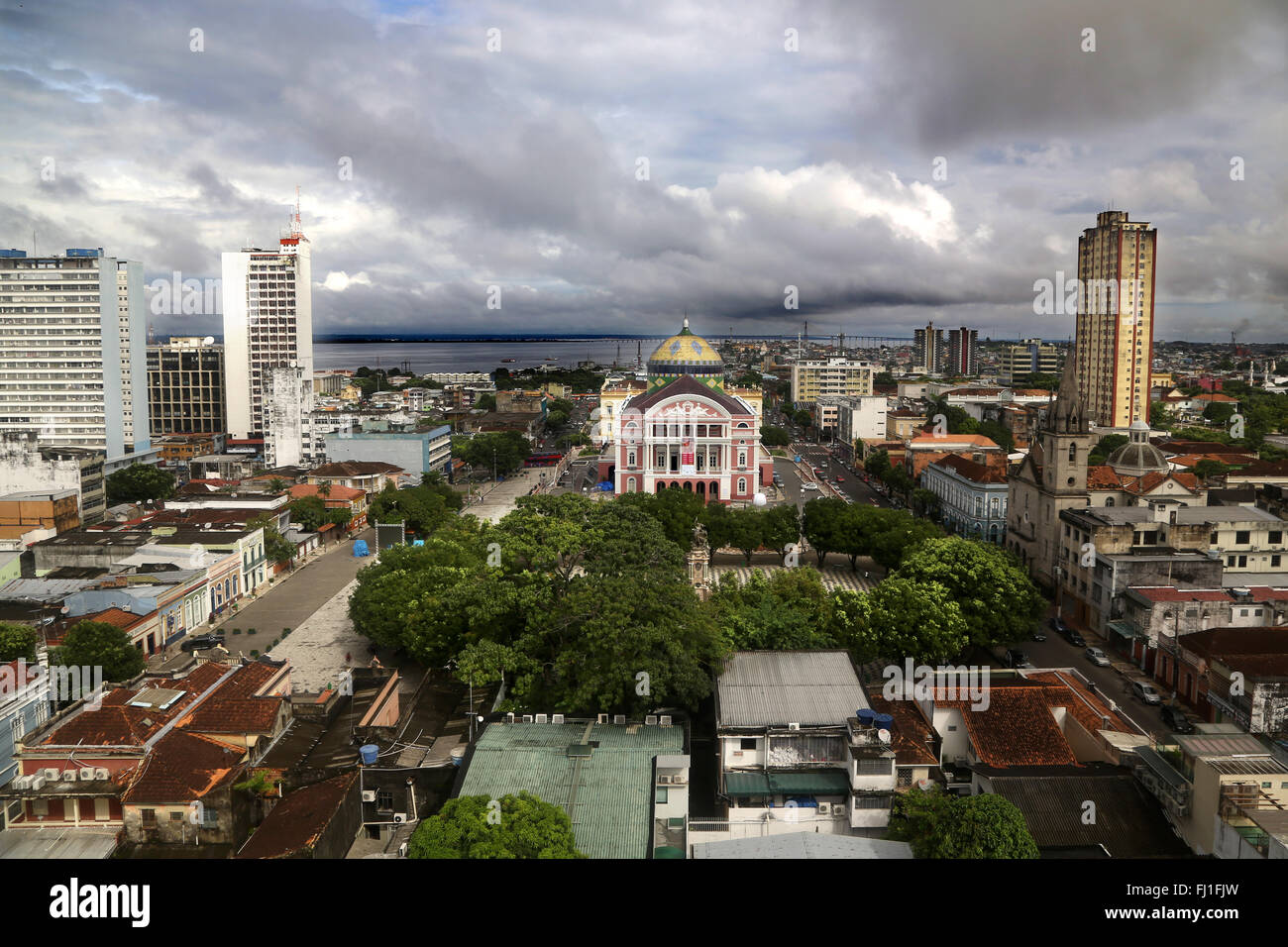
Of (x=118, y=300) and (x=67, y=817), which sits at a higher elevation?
(x=118, y=300)

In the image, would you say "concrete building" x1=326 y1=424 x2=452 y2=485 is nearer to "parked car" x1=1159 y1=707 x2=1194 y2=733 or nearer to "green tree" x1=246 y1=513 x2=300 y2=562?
"green tree" x1=246 y1=513 x2=300 y2=562

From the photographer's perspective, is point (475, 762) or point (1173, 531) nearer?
point (475, 762)

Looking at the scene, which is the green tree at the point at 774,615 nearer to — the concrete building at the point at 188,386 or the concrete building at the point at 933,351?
the concrete building at the point at 188,386

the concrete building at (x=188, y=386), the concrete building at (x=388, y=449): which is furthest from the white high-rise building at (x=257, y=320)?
the concrete building at (x=388, y=449)

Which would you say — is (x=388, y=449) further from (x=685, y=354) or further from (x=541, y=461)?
(x=685, y=354)
